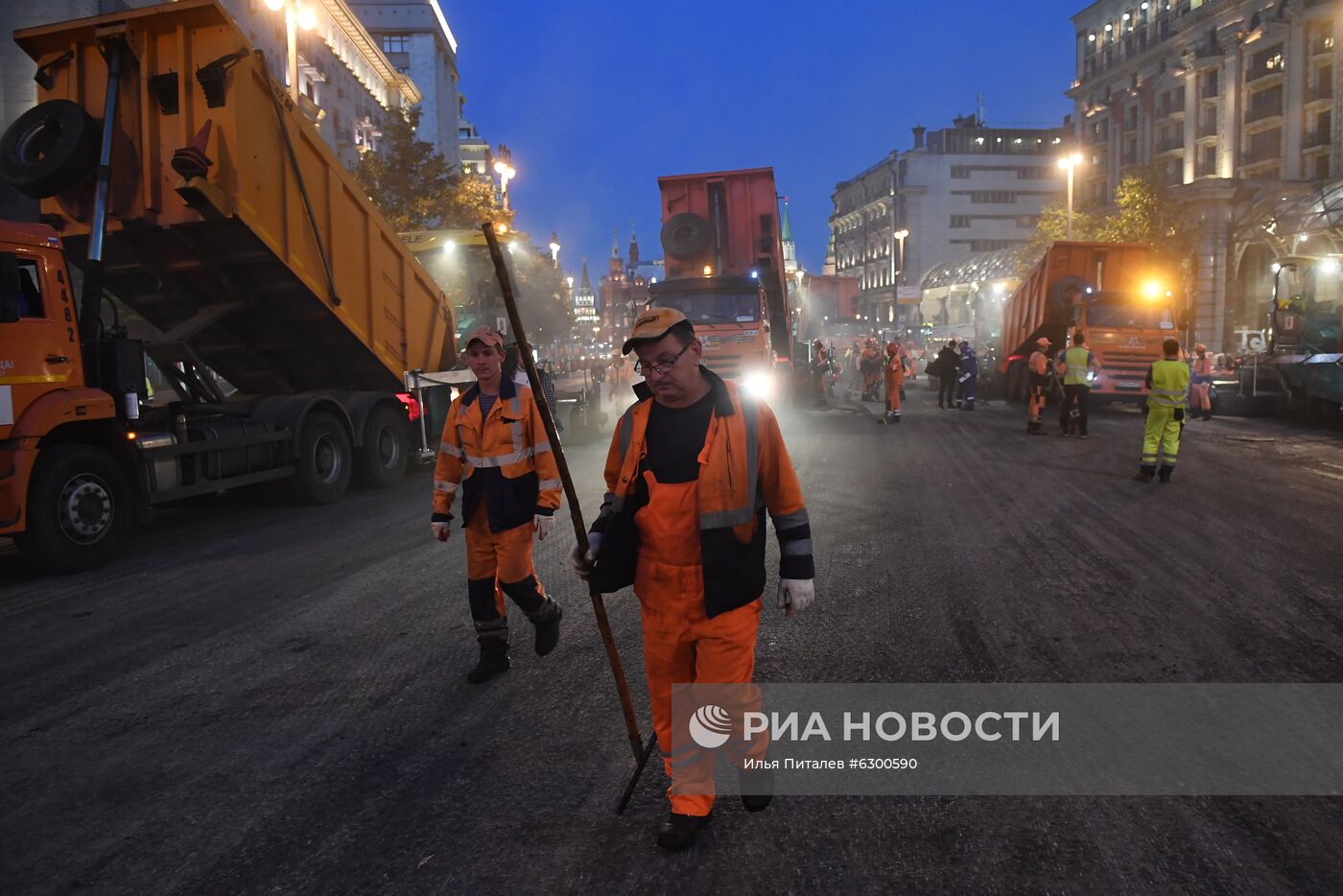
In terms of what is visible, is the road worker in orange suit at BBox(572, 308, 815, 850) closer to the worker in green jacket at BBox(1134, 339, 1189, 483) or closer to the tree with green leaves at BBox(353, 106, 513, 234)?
the worker in green jacket at BBox(1134, 339, 1189, 483)

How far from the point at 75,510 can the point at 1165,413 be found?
10.9m

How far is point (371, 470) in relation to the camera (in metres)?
11.9

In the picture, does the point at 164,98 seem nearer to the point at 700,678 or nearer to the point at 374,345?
the point at 374,345

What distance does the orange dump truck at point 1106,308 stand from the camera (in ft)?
68.9

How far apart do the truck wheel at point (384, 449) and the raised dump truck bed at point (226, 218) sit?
0.54 meters

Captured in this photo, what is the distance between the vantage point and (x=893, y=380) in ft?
62.0

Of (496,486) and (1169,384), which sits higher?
(496,486)

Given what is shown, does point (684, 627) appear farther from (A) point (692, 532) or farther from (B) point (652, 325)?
(B) point (652, 325)

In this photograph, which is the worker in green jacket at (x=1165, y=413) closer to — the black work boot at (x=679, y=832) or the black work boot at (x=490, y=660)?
the black work boot at (x=490, y=660)

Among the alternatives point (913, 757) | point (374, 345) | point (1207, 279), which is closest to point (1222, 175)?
point (1207, 279)

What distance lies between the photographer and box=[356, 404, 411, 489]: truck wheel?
1186 centimetres

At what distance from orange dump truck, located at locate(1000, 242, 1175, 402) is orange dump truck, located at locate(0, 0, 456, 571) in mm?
15493

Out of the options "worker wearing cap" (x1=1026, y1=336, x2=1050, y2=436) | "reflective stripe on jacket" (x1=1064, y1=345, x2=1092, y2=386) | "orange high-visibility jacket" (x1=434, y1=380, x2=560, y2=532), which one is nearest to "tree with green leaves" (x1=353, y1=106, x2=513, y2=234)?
"worker wearing cap" (x1=1026, y1=336, x2=1050, y2=436)

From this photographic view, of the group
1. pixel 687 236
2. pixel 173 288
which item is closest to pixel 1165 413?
pixel 687 236
